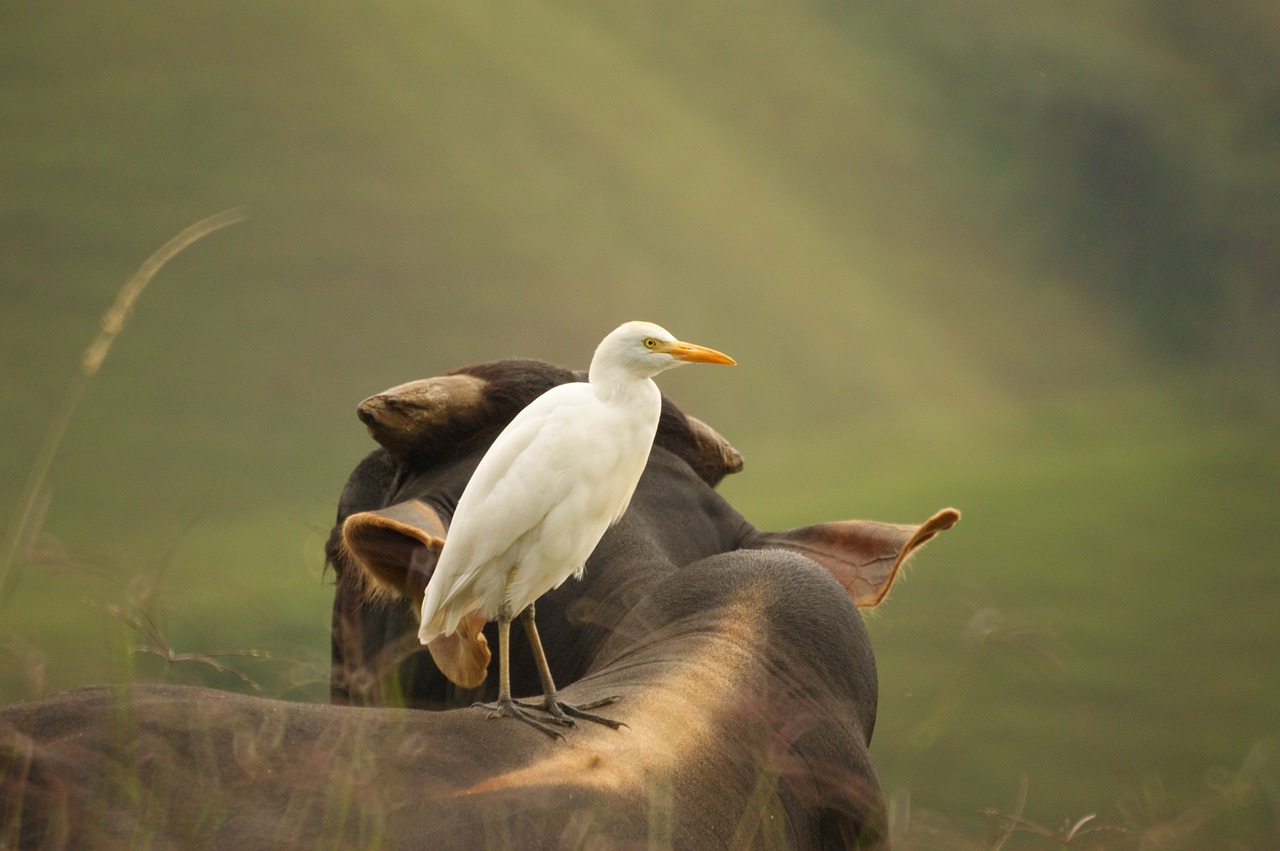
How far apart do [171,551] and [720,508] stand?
2749 mm

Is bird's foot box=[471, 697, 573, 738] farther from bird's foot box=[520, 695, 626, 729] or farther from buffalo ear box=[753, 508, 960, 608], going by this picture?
buffalo ear box=[753, 508, 960, 608]

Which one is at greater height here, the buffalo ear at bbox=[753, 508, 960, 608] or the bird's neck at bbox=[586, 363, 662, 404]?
the bird's neck at bbox=[586, 363, 662, 404]

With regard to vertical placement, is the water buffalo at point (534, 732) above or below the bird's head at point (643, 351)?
below

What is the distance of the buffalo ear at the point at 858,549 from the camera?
4133mm

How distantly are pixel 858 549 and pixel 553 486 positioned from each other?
168 centimetres

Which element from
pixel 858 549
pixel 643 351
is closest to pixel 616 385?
pixel 643 351

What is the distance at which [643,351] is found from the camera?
117 inches

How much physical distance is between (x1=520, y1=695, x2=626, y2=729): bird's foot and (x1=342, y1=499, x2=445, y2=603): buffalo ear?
0.43 m

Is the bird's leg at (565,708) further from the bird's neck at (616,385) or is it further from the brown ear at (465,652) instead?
the bird's neck at (616,385)


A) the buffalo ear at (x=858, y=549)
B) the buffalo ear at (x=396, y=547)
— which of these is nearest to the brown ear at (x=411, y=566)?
the buffalo ear at (x=396, y=547)

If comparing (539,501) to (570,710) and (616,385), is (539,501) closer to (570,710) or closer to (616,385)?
(616,385)

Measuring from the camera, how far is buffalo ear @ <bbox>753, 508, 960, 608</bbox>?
4.13 m

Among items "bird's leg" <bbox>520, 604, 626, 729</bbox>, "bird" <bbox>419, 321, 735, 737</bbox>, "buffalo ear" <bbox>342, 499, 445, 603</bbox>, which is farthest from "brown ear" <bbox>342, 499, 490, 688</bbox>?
"bird's leg" <bbox>520, 604, 626, 729</bbox>

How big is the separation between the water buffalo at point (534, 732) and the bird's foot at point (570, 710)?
0.12 feet
